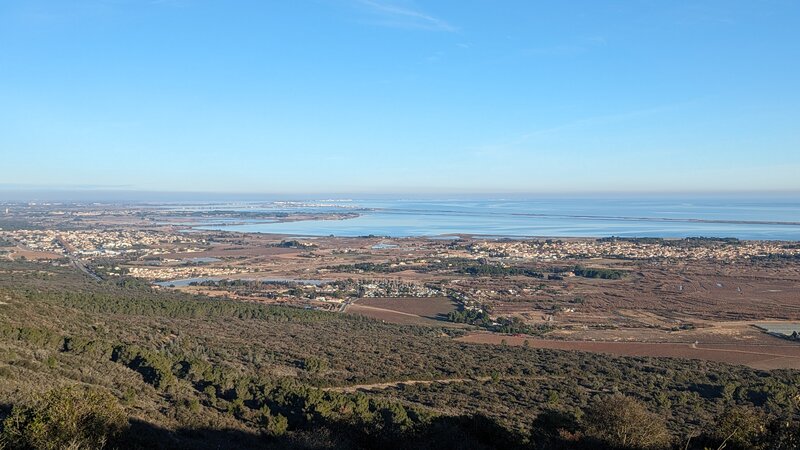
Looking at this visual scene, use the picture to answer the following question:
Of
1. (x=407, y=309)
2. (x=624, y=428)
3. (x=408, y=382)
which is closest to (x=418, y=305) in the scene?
(x=407, y=309)

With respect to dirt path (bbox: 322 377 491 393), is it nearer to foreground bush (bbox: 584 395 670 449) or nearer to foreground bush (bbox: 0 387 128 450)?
foreground bush (bbox: 584 395 670 449)

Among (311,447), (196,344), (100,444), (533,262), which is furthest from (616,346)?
(533,262)

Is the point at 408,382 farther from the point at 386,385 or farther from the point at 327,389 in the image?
the point at 327,389

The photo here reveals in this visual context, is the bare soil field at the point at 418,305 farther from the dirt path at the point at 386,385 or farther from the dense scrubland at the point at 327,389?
the dirt path at the point at 386,385

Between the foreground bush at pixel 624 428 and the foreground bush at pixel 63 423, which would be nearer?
the foreground bush at pixel 63 423

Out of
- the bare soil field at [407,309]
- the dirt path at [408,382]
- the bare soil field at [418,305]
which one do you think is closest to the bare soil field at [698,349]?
the bare soil field at [407,309]

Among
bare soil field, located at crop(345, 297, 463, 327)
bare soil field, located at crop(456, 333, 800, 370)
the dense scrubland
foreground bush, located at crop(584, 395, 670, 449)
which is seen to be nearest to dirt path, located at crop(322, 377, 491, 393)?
the dense scrubland
